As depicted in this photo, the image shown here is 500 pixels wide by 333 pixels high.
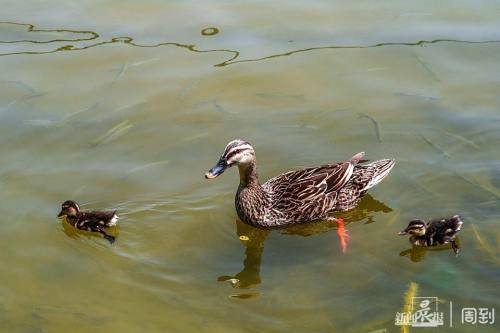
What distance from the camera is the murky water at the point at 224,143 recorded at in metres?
5.62

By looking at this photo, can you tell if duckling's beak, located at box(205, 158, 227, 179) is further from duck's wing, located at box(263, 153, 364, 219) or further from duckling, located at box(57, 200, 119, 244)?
duckling, located at box(57, 200, 119, 244)

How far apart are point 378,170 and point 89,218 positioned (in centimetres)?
260

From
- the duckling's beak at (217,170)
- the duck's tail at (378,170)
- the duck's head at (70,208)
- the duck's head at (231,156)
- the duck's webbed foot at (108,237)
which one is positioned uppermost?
the duck's tail at (378,170)

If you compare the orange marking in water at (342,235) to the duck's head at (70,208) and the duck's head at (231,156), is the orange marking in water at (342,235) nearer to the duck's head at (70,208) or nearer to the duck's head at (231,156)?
the duck's head at (231,156)

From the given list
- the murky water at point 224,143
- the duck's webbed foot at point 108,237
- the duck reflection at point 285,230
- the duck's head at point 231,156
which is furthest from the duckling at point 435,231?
the duck's webbed foot at point 108,237

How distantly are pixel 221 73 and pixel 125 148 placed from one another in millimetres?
1805

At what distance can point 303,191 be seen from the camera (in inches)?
265

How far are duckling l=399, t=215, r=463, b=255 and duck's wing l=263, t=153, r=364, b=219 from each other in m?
0.92

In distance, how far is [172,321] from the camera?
539 centimetres

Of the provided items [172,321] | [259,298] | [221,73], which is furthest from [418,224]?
[221,73]

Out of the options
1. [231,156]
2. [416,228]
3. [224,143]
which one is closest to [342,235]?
[416,228]

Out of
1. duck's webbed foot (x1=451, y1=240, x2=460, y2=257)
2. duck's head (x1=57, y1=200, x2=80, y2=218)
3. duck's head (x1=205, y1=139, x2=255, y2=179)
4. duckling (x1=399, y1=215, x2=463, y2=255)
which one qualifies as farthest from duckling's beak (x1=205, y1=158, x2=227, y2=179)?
duck's webbed foot (x1=451, y1=240, x2=460, y2=257)

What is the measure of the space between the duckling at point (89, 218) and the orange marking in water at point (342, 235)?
74.6 inches

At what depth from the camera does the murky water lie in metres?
5.62
